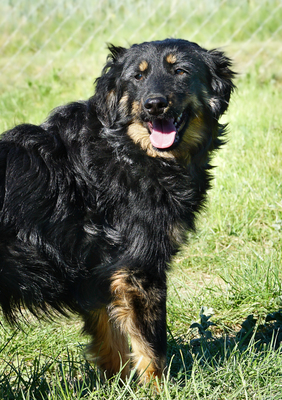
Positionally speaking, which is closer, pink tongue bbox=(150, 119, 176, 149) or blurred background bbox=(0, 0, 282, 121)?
pink tongue bbox=(150, 119, 176, 149)

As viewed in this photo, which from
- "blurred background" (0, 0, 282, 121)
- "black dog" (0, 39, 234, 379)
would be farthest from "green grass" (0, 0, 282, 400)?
"blurred background" (0, 0, 282, 121)

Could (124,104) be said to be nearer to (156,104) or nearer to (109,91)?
(109,91)

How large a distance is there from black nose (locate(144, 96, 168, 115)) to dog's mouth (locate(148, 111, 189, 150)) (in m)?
0.07

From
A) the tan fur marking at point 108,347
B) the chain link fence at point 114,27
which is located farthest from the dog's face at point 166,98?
the chain link fence at point 114,27

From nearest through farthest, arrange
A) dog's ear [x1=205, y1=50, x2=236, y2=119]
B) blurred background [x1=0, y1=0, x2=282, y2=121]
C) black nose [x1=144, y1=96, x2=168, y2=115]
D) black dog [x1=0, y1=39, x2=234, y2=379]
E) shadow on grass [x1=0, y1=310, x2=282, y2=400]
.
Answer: shadow on grass [x1=0, y1=310, x2=282, y2=400] < black dog [x1=0, y1=39, x2=234, y2=379] < black nose [x1=144, y1=96, x2=168, y2=115] < dog's ear [x1=205, y1=50, x2=236, y2=119] < blurred background [x1=0, y1=0, x2=282, y2=121]

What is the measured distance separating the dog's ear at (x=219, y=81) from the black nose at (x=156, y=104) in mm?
431

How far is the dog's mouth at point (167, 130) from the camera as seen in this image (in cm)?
284

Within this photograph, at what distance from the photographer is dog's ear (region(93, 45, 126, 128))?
293 cm

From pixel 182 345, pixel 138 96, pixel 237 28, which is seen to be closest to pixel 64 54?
pixel 237 28

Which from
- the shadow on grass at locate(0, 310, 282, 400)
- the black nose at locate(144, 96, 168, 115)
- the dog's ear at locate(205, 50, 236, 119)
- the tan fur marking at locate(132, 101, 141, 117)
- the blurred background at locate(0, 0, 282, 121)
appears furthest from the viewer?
the blurred background at locate(0, 0, 282, 121)

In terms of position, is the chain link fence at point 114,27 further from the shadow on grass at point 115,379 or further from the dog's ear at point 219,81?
the shadow on grass at point 115,379

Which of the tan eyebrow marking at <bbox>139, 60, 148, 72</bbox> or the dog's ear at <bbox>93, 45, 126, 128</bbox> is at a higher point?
the tan eyebrow marking at <bbox>139, 60, 148, 72</bbox>

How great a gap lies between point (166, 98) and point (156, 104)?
0.08m

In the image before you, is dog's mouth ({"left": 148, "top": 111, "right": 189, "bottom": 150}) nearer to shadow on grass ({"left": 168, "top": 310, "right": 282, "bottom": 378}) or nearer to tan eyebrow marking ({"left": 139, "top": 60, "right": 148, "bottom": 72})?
tan eyebrow marking ({"left": 139, "top": 60, "right": 148, "bottom": 72})
